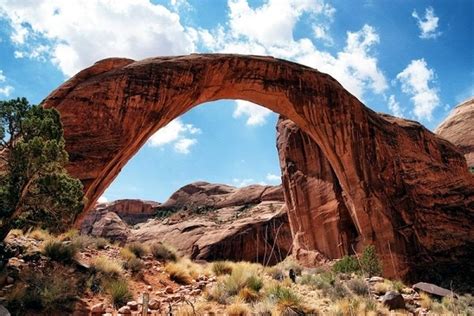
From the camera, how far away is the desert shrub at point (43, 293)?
18.4ft

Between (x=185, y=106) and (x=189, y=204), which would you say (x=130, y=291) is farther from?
(x=189, y=204)

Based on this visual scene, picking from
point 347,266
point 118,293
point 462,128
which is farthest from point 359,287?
point 462,128

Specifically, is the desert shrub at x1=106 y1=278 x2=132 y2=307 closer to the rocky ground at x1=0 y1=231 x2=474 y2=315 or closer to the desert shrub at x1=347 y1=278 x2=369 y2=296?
the rocky ground at x1=0 y1=231 x2=474 y2=315

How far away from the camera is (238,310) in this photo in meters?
6.34

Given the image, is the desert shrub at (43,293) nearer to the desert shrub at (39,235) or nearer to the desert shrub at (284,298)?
the desert shrub at (39,235)

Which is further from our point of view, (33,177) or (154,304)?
(33,177)

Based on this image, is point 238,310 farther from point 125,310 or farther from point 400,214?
point 400,214

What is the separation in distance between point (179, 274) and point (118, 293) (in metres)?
2.56

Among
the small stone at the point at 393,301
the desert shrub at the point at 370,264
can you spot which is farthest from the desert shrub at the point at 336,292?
the desert shrub at the point at 370,264

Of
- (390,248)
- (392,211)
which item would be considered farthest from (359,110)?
(390,248)

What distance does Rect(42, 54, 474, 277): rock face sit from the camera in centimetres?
1362

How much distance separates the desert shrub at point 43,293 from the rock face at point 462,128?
1421 inches

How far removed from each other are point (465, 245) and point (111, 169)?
18122 mm

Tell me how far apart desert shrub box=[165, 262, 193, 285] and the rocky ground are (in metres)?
0.02
